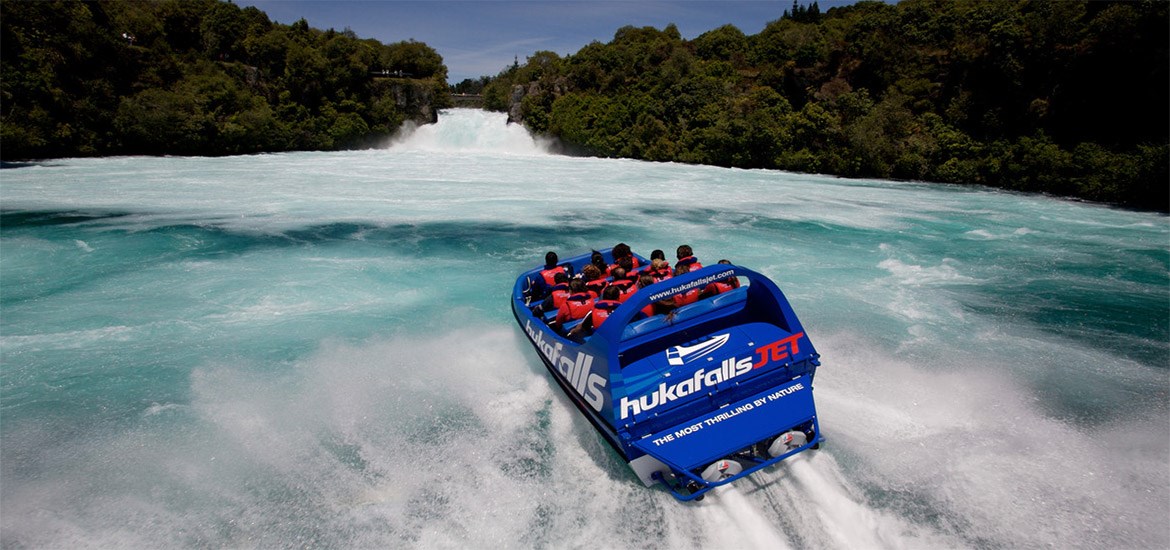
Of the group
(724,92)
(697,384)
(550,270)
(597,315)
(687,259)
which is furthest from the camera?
(724,92)

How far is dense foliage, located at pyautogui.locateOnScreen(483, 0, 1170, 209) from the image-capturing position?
22094 millimetres

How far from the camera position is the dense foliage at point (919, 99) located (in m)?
22.1

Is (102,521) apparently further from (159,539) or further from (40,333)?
(40,333)

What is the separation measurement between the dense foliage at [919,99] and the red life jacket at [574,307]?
23259 millimetres

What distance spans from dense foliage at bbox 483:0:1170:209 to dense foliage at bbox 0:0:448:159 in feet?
49.7

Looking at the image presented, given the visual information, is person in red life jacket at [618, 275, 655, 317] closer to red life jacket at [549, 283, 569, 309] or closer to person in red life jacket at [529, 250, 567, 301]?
red life jacket at [549, 283, 569, 309]

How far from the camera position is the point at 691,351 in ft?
15.6

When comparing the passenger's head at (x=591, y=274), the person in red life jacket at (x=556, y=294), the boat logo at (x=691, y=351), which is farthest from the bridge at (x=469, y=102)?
the boat logo at (x=691, y=351)

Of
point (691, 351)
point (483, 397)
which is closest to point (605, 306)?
point (691, 351)

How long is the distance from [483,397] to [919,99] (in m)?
33.4

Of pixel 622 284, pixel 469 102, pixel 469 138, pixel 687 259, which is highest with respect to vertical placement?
pixel 469 102

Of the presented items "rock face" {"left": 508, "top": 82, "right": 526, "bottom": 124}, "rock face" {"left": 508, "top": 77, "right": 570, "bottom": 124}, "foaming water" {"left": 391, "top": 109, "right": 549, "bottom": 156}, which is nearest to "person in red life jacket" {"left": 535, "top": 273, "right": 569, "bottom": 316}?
"foaming water" {"left": 391, "top": 109, "right": 549, "bottom": 156}

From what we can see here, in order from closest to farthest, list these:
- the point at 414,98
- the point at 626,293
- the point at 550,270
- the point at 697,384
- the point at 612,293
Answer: the point at 697,384, the point at 612,293, the point at 626,293, the point at 550,270, the point at 414,98

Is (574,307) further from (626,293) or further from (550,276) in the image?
(550,276)
